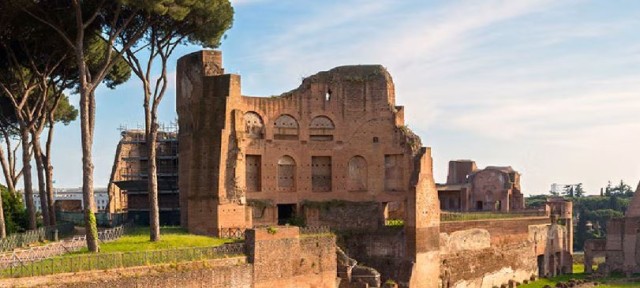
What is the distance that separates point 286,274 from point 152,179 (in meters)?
5.99

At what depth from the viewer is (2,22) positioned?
2658 centimetres

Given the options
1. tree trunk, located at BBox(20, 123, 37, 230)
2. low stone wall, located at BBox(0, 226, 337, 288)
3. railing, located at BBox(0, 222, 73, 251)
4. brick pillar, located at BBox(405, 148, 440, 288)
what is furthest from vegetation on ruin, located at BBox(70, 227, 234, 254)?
brick pillar, located at BBox(405, 148, 440, 288)

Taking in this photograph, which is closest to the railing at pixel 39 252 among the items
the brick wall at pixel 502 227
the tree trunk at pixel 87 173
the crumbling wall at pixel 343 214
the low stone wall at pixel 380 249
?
A: the tree trunk at pixel 87 173

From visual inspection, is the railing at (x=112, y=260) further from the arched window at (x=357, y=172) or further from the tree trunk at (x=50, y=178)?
the arched window at (x=357, y=172)

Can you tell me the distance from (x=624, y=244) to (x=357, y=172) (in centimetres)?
1812

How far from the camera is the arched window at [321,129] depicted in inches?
1410

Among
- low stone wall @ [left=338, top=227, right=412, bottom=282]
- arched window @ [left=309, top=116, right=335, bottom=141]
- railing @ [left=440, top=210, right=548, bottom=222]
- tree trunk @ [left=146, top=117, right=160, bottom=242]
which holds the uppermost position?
arched window @ [left=309, top=116, right=335, bottom=141]

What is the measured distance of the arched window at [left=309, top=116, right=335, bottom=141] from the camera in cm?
3581

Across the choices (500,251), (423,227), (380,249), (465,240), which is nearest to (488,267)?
(500,251)

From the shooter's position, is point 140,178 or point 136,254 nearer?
point 136,254

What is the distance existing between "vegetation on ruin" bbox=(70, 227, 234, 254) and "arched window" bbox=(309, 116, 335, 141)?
26.5 ft

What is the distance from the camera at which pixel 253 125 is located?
112 feet

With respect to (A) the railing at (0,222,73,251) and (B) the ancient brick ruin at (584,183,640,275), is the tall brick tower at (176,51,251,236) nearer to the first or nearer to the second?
(A) the railing at (0,222,73,251)

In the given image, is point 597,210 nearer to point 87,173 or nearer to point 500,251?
point 500,251
